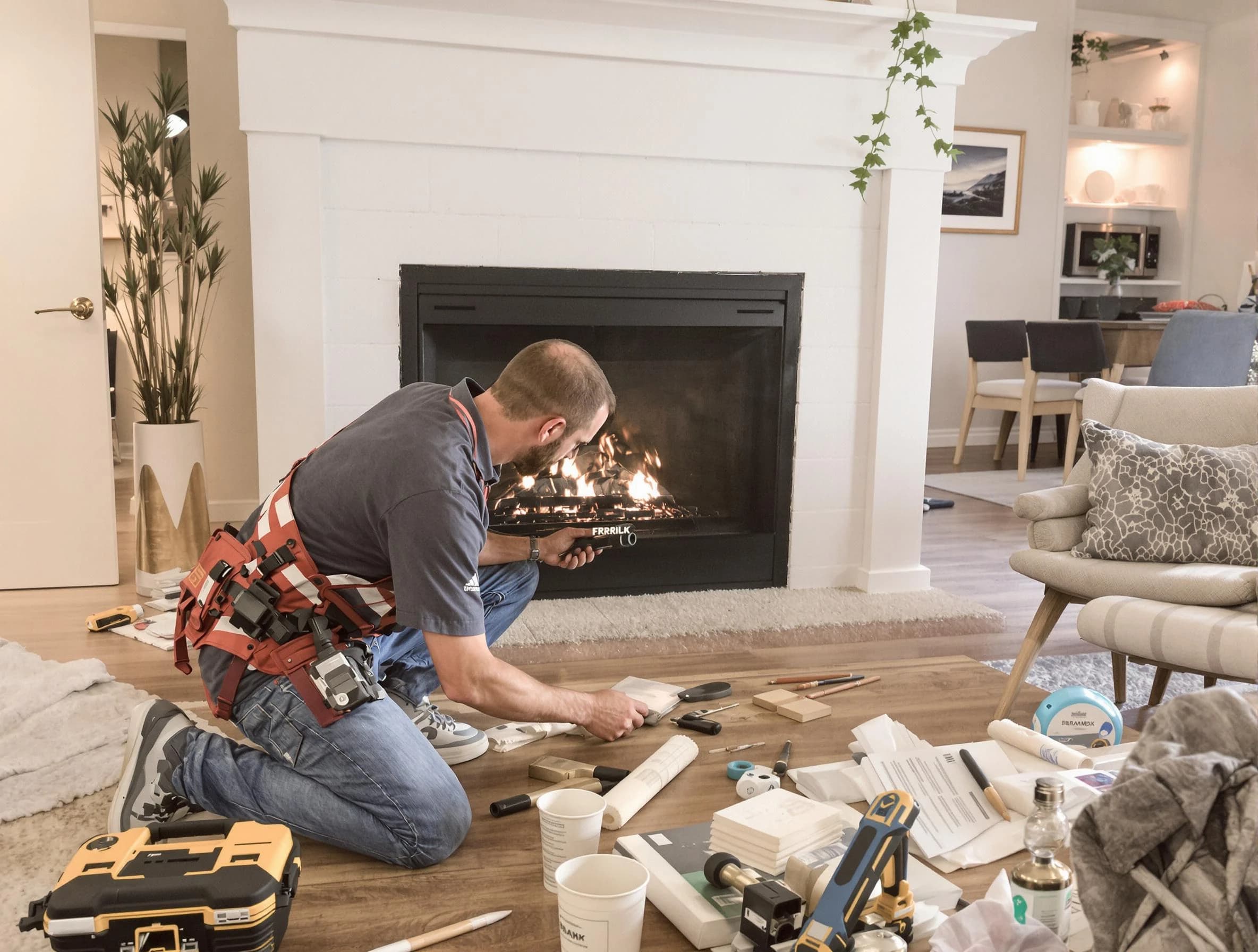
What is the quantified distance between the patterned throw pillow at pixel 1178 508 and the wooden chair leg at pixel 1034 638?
0.14 m

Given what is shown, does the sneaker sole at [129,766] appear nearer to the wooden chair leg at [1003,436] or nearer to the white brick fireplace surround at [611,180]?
the white brick fireplace surround at [611,180]

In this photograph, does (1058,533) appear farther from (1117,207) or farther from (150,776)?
(1117,207)

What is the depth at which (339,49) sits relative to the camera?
3.24m

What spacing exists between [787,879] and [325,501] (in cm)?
99

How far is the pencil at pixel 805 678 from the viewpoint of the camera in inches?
94.4

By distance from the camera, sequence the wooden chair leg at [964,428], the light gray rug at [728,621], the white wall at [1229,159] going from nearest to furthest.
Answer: the light gray rug at [728,621]
the wooden chair leg at [964,428]
the white wall at [1229,159]

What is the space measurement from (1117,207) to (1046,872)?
744cm

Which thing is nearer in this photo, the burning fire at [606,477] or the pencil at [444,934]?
the pencil at [444,934]

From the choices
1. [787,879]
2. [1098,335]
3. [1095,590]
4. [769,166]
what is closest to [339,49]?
[769,166]

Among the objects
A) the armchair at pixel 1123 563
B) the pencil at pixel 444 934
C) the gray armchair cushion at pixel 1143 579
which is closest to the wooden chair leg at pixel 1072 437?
the armchair at pixel 1123 563

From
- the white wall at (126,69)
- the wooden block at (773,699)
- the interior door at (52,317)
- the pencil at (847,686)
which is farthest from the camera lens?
the white wall at (126,69)

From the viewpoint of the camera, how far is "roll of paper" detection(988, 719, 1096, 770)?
5.96 feet

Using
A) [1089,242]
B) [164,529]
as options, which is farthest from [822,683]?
[1089,242]

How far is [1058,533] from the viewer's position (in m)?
2.90
